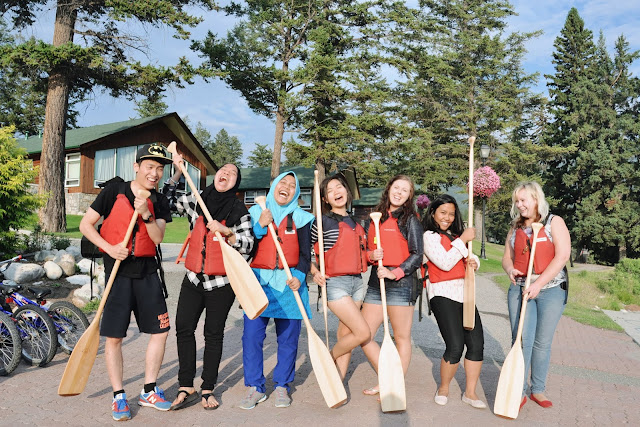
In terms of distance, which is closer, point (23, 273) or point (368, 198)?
point (23, 273)

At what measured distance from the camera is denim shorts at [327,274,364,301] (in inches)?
163

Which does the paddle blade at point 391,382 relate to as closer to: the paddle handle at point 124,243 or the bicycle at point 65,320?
the paddle handle at point 124,243

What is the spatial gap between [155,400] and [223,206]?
1637 mm

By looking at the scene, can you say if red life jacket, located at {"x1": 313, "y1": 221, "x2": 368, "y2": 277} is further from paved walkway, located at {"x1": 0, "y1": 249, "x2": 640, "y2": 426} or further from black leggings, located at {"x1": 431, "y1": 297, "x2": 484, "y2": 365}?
paved walkway, located at {"x1": 0, "y1": 249, "x2": 640, "y2": 426}

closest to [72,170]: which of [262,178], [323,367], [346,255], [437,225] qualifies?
[262,178]

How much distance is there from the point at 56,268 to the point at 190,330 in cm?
607

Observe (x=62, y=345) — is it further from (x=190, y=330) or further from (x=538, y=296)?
(x=538, y=296)

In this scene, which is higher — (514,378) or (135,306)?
(135,306)

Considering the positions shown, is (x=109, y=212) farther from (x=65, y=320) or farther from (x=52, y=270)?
(x=52, y=270)

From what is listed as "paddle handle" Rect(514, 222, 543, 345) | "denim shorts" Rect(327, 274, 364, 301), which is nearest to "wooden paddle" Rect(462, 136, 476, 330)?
"paddle handle" Rect(514, 222, 543, 345)

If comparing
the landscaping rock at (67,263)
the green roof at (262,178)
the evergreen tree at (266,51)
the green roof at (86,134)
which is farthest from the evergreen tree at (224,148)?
the landscaping rock at (67,263)

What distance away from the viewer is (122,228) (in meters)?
3.75

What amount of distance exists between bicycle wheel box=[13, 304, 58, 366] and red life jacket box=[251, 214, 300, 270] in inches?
102

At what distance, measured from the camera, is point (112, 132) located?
90.0ft
